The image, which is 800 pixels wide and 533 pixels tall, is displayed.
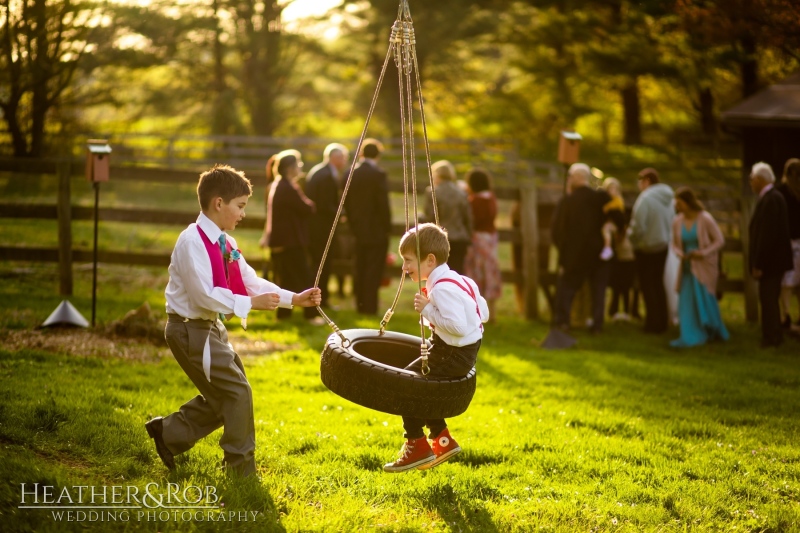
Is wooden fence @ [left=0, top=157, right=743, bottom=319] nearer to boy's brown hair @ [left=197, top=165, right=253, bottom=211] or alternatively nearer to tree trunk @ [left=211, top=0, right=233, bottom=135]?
boy's brown hair @ [left=197, top=165, right=253, bottom=211]

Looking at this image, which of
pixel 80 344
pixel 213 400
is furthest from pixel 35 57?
pixel 213 400

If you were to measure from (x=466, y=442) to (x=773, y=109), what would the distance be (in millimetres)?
10246

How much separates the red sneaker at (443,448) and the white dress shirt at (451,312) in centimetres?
65

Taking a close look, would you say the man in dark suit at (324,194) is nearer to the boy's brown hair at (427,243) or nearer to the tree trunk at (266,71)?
the boy's brown hair at (427,243)

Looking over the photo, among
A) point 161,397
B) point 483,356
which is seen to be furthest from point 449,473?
point 483,356

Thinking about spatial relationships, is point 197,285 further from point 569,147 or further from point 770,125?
point 770,125

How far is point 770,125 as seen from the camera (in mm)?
13328

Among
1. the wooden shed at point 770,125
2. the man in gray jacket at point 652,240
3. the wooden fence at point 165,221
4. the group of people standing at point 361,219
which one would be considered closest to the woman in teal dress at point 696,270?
the man in gray jacket at point 652,240

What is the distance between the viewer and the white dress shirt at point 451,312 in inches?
176

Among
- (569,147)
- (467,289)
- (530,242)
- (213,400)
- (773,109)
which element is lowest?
(213,400)

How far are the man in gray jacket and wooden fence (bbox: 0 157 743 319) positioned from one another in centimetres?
133

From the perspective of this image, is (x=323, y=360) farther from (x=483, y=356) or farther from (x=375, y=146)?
(x=375, y=146)

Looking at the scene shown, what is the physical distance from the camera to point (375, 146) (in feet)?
34.0

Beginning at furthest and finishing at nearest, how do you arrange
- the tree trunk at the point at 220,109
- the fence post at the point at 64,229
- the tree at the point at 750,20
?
the tree trunk at the point at 220,109 < the fence post at the point at 64,229 < the tree at the point at 750,20
